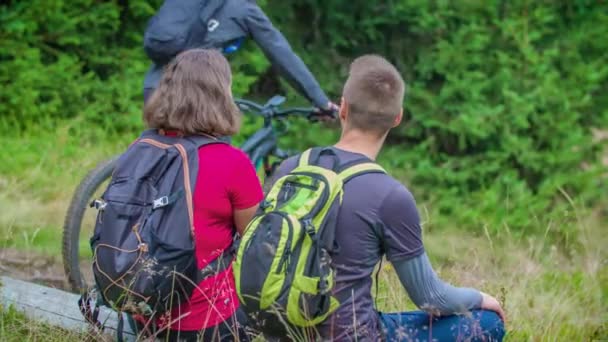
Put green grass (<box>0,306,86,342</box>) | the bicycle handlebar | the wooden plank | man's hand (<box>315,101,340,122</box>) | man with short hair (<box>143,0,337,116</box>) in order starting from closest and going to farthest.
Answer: green grass (<box>0,306,86,342</box>), the wooden plank, man with short hair (<box>143,0,337,116</box>), man's hand (<box>315,101,340,122</box>), the bicycle handlebar

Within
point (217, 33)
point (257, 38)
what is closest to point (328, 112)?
point (257, 38)

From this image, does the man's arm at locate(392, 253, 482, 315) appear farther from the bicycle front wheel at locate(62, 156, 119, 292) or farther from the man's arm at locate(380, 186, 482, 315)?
the bicycle front wheel at locate(62, 156, 119, 292)

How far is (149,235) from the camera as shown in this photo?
287 centimetres

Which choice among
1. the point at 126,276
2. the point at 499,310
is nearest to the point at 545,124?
the point at 499,310

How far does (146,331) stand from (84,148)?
13.6ft

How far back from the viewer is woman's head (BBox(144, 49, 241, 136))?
3.10 m

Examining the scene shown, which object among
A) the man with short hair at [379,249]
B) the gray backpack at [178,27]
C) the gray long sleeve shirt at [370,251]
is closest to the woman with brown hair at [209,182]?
the man with short hair at [379,249]

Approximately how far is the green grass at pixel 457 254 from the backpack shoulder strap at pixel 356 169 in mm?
900

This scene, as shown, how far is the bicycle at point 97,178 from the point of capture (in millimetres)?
4078

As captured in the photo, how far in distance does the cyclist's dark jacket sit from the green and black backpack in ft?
5.17

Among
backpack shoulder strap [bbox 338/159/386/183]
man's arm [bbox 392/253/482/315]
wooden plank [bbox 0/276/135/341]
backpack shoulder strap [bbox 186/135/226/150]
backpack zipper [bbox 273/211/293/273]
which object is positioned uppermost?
backpack shoulder strap [bbox 338/159/386/183]

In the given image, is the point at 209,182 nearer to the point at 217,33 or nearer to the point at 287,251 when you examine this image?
the point at 287,251

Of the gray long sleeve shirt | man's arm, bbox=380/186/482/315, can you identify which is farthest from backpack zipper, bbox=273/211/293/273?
man's arm, bbox=380/186/482/315

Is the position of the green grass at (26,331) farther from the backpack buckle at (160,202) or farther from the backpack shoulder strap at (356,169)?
the backpack shoulder strap at (356,169)
